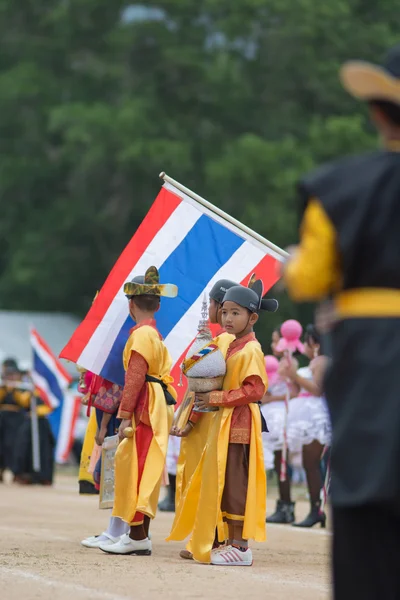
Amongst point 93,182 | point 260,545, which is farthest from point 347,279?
point 93,182

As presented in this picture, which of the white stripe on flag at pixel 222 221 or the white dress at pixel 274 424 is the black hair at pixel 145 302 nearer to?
the white stripe on flag at pixel 222 221

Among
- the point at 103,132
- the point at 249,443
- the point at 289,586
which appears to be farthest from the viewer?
the point at 103,132

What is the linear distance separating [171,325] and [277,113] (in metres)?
32.0

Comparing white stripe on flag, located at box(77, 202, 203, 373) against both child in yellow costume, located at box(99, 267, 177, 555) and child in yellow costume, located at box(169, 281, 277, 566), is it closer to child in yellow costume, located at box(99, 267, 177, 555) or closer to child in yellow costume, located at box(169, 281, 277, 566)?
child in yellow costume, located at box(99, 267, 177, 555)

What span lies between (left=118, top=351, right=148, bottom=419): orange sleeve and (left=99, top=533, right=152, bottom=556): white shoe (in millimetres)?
839

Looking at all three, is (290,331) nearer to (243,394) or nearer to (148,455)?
(148,455)

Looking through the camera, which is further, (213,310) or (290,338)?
(290,338)

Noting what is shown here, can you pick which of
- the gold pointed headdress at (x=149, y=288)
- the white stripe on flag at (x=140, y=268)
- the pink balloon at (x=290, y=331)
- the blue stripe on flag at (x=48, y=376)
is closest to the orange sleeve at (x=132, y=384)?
the gold pointed headdress at (x=149, y=288)

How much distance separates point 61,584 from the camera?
7.60 meters

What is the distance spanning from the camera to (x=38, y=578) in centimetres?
789

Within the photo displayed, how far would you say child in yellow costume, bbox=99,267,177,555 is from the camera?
9289 millimetres

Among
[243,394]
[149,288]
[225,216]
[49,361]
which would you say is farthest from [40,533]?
[49,361]

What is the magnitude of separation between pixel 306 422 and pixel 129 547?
177 inches

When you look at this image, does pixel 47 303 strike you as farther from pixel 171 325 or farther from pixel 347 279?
pixel 347 279
